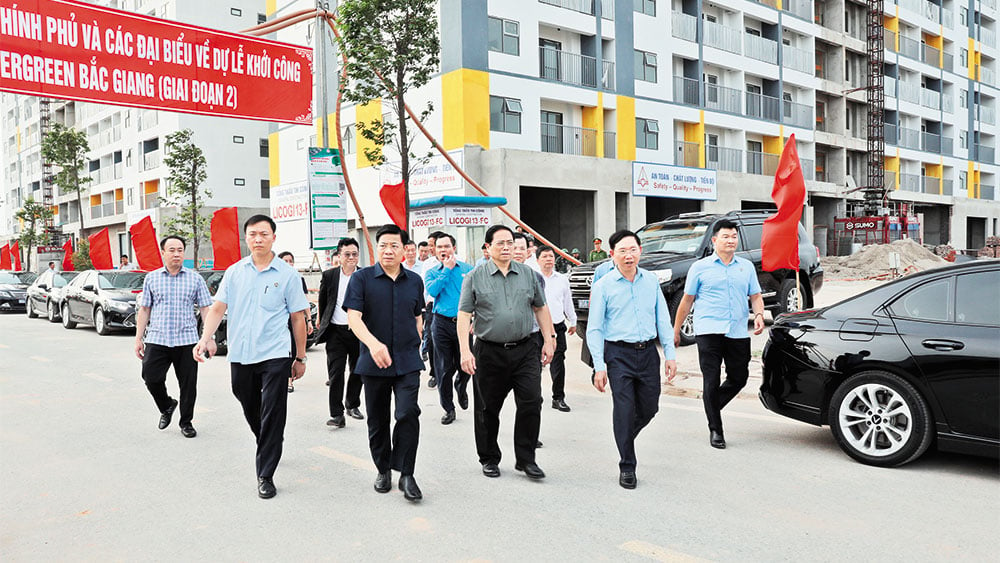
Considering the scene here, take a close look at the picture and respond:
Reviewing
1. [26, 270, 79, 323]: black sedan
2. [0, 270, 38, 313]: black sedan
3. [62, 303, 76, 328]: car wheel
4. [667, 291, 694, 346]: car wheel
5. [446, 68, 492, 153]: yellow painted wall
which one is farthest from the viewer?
[0, 270, 38, 313]: black sedan

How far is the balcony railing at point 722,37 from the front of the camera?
1257 inches

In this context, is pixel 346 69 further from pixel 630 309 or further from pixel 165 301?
pixel 630 309

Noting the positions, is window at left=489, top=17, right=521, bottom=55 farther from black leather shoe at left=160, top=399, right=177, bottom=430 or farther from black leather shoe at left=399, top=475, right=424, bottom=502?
black leather shoe at left=399, top=475, right=424, bottom=502

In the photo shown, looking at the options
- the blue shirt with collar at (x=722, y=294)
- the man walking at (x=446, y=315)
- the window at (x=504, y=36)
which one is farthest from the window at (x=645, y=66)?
the blue shirt with collar at (x=722, y=294)

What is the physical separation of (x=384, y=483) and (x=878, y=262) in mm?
33066

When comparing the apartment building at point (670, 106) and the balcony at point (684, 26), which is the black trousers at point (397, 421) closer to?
the apartment building at point (670, 106)

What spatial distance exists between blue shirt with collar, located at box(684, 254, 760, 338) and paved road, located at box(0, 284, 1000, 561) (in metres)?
0.93

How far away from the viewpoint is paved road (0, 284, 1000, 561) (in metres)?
3.94

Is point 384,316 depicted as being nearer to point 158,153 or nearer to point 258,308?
point 258,308

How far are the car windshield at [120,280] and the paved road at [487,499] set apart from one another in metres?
10.5

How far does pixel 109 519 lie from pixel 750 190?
1249 inches

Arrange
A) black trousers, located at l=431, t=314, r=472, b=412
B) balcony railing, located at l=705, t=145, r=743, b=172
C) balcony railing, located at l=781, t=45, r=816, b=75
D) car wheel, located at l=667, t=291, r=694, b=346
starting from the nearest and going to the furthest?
black trousers, located at l=431, t=314, r=472, b=412
car wheel, located at l=667, t=291, r=694, b=346
balcony railing, located at l=705, t=145, r=743, b=172
balcony railing, located at l=781, t=45, r=816, b=75

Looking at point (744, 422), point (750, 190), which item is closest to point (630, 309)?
point (744, 422)

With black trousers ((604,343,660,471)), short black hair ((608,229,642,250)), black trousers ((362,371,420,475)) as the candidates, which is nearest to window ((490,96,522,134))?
short black hair ((608,229,642,250))
